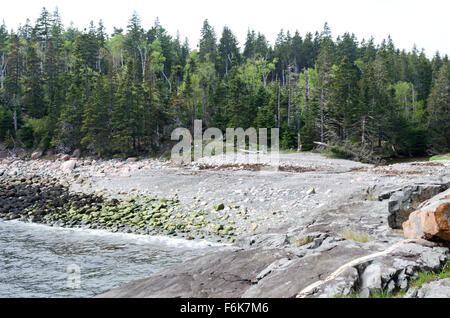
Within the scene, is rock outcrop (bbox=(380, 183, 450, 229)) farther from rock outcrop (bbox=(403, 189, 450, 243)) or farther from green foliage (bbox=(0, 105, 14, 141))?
green foliage (bbox=(0, 105, 14, 141))

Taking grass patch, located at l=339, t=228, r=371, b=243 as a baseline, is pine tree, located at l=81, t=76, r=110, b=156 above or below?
above

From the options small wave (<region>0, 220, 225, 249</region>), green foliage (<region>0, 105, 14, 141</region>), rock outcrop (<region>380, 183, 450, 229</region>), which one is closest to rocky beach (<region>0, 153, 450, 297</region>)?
rock outcrop (<region>380, 183, 450, 229</region>)

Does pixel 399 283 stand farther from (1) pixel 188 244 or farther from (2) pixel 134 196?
(2) pixel 134 196

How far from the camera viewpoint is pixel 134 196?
19.2 meters

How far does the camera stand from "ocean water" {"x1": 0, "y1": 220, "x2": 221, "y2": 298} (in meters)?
9.25

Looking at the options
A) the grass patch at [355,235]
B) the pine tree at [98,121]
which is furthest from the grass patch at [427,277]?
the pine tree at [98,121]

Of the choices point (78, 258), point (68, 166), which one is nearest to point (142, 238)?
point (78, 258)

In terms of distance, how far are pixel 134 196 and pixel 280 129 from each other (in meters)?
30.6

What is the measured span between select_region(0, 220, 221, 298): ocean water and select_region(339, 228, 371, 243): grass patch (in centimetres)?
471

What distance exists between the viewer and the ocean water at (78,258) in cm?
925

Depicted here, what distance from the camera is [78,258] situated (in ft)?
37.7

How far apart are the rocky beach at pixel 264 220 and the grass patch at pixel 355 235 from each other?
1.1 inches

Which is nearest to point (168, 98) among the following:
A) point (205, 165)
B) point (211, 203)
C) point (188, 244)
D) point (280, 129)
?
point (280, 129)

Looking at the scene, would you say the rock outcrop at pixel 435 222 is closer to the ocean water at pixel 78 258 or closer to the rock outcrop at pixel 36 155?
the ocean water at pixel 78 258
